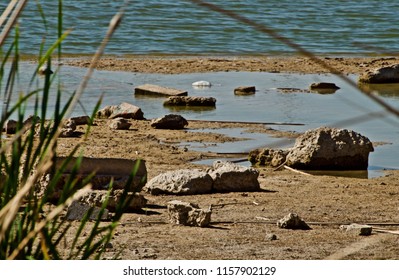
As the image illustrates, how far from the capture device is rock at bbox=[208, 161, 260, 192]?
25.2ft

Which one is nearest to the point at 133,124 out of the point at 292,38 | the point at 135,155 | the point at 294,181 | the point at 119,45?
the point at 135,155

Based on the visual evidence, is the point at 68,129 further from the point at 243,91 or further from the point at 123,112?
the point at 243,91

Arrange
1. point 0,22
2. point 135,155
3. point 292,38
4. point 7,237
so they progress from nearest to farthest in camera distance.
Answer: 1. point 0,22
2. point 7,237
3. point 135,155
4. point 292,38

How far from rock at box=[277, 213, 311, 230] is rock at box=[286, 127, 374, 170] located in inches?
91.9

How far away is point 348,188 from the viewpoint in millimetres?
8031

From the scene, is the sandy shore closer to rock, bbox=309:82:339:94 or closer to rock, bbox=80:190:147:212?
rock, bbox=80:190:147:212

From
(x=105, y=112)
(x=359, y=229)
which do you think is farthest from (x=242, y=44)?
(x=359, y=229)

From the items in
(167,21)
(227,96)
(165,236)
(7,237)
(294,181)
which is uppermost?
(7,237)

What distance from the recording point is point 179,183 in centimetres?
750

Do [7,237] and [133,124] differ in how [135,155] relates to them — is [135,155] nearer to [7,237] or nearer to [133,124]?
[133,124]

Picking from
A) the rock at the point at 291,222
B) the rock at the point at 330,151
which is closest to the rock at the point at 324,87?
the rock at the point at 330,151

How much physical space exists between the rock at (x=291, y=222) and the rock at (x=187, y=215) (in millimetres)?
403

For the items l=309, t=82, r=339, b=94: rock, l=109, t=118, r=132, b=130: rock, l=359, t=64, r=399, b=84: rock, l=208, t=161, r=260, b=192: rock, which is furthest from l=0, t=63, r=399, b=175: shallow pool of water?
l=208, t=161, r=260, b=192: rock

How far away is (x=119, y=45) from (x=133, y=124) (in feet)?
25.6
